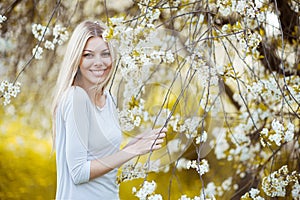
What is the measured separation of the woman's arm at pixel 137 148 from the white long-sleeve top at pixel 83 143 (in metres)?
0.02

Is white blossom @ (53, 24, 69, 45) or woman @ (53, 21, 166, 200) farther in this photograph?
white blossom @ (53, 24, 69, 45)

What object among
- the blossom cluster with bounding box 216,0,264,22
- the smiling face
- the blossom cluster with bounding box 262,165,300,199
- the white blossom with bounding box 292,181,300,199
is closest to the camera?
the smiling face

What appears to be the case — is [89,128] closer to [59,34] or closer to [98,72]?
[98,72]

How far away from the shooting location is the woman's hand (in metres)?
0.87

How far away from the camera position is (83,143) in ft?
3.10

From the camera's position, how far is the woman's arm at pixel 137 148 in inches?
34.5

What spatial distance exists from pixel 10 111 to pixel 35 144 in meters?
0.28

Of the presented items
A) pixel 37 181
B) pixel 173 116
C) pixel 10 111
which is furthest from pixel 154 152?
pixel 37 181

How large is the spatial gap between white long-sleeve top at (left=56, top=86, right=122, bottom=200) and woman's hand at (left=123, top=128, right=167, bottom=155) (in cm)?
3

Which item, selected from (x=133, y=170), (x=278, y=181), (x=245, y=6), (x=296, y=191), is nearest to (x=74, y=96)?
(x=133, y=170)

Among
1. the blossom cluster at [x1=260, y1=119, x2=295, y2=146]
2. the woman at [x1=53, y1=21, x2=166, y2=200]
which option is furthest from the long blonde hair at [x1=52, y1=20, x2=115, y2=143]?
the blossom cluster at [x1=260, y1=119, x2=295, y2=146]

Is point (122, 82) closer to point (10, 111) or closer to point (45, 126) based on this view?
point (45, 126)

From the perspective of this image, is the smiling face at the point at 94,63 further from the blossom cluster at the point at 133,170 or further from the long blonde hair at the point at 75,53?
the blossom cluster at the point at 133,170

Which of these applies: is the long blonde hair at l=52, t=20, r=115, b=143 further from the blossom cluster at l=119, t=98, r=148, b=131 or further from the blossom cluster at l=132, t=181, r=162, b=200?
the blossom cluster at l=132, t=181, r=162, b=200
